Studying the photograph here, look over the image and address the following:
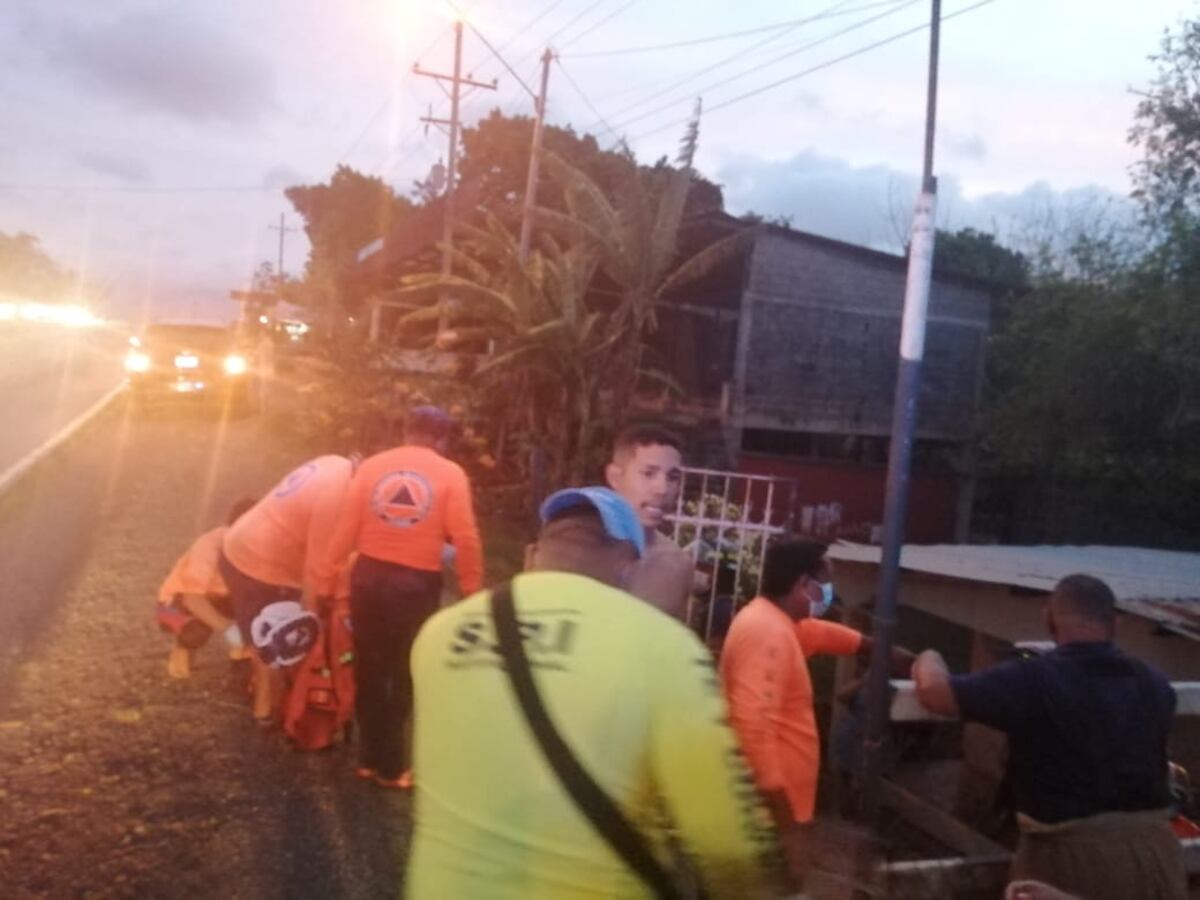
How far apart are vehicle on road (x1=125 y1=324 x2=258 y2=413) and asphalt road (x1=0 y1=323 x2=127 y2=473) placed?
4.25 feet

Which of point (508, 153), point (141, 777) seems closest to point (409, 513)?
point (141, 777)

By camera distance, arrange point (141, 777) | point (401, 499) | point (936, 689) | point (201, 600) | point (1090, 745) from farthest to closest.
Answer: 1. point (201, 600)
2. point (141, 777)
3. point (401, 499)
4. point (936, 689)
5. point (1090, 745)

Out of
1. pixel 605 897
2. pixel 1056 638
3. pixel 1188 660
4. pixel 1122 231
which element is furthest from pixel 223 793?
pixel 1122 231

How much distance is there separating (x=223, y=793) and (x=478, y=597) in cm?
412

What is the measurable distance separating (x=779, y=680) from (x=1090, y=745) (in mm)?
927

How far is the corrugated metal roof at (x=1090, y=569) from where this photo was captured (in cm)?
659

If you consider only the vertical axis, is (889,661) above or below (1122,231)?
below

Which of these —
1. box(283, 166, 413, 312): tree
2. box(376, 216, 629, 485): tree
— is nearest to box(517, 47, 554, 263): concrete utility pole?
box(376, 216, 629, 485): tree

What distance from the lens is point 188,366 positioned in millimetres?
22156

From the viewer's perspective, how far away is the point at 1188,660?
6793mm

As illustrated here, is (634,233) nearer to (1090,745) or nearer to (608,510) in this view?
(1090,745)

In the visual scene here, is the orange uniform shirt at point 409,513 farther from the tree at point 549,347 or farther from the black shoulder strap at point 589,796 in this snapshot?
the tree at point 549,347

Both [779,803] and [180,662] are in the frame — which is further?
[180,662]

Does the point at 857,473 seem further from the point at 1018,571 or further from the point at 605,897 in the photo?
the point at 605,897
